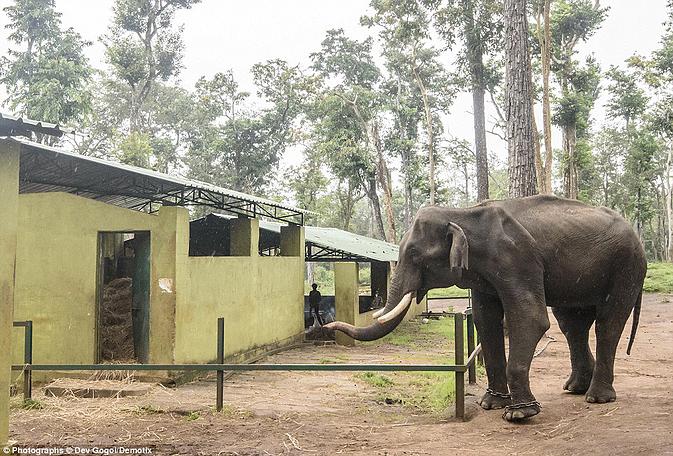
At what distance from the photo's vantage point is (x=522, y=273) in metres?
6.23

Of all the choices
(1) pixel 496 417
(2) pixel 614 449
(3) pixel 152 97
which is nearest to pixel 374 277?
(1) pixel 496 417

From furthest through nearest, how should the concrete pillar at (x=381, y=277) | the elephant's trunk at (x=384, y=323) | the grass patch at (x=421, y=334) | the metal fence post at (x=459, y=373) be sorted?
the concrete pillar at (x=381, y=277)
the grass patch at (x=421, y=334)
the metal fence post at (x=459, y=373)
the elephant's trunk at (x=384, y=323)

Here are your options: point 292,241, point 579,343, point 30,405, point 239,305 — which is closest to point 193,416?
point 30,405

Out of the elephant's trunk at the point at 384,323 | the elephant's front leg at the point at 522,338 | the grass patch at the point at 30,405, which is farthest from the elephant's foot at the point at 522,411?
the grass patch at the point at 30,405

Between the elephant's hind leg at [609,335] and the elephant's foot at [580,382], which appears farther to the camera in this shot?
the elephant's foot at [580,382]

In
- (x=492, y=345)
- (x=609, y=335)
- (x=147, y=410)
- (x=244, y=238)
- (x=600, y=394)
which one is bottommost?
(x=147, y=410)

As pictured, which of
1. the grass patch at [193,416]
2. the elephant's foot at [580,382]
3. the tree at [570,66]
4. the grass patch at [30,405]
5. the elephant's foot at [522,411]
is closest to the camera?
the elephant's foot at [522,411]

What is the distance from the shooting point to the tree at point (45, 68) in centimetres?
2591

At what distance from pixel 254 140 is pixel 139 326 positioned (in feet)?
80.4

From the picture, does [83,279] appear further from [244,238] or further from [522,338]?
[522,338]

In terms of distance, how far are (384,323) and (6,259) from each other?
10.7ft

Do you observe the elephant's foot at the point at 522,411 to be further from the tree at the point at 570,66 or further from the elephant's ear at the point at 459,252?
the tree at the point at 570,66

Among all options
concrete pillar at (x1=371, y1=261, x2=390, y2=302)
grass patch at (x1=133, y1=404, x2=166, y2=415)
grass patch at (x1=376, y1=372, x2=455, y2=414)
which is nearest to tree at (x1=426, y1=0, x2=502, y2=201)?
concrete pillar at (x1=371, y1=261, x2=390, y2=302)

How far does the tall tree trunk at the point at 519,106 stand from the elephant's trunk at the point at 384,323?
700cm
